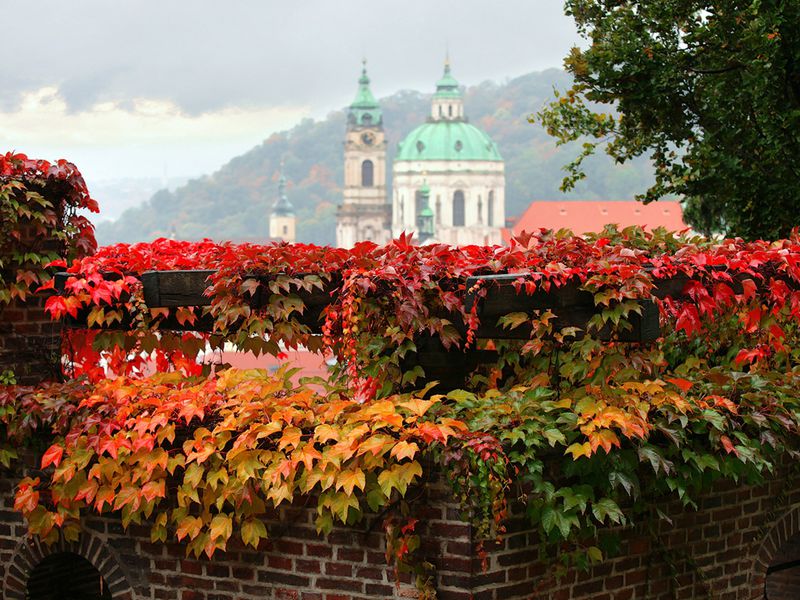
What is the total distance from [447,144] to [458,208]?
8.50m

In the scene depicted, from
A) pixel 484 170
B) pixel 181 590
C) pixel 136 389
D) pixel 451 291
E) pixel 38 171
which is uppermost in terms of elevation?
pixel 484 170

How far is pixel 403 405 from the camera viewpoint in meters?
5.18

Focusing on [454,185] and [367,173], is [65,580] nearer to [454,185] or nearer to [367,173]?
[367,173]

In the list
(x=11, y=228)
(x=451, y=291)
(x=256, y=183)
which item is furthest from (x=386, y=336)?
(x=256, y=183)

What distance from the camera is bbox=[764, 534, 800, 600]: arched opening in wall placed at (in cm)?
822

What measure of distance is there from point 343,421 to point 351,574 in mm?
668

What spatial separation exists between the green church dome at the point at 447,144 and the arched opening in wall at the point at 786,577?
491ft

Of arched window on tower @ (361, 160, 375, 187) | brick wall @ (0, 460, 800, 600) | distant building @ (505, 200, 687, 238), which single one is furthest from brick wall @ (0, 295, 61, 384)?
arched window on tower @ (361, 160, 375, 187)

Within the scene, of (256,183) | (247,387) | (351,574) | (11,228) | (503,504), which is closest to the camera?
(503,504)

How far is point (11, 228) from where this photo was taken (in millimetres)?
6379

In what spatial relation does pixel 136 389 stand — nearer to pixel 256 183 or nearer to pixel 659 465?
pixel 659 465

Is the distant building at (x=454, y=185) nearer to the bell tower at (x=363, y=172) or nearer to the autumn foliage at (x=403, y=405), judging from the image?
the bell tower at (x=363, y=172)

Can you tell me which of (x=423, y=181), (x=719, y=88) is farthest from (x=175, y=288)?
(x=423, y=181)

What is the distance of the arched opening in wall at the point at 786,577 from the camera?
8219mm
